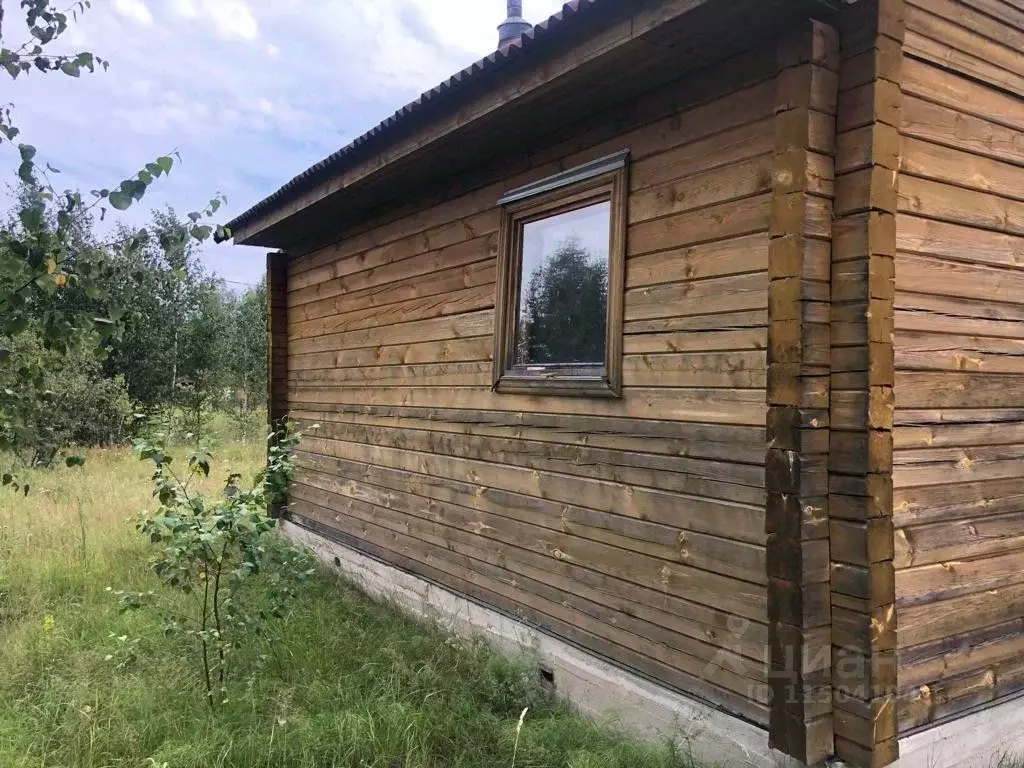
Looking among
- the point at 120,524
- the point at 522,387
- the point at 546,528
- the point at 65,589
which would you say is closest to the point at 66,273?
the point at 522,387

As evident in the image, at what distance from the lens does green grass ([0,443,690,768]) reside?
11.0 ft

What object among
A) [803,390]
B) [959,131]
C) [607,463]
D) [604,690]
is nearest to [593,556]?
[607,463]

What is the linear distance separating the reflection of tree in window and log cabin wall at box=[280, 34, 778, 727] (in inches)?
9.3

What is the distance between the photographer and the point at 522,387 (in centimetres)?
424

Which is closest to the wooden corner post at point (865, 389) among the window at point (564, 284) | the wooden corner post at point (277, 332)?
the window at point (564, 284)

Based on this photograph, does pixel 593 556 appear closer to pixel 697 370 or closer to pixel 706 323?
pixel 697 370

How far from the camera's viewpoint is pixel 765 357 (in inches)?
117

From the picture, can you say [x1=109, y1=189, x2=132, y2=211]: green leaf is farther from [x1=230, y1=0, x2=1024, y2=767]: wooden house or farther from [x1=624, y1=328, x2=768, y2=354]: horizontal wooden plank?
[x1=624, y1=328, x2=768, y2=354]: horizontal wooden plank

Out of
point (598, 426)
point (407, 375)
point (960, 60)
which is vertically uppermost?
point (960, 60)

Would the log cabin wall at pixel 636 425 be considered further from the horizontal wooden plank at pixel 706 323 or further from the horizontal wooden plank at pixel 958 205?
the horizontal wooden plank at pixel 958 205

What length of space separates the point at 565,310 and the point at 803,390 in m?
1.61

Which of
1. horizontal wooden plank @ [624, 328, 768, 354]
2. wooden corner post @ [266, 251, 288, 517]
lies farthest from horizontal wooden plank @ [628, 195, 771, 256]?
wooden corner post @ [266, 251, 288, 517]

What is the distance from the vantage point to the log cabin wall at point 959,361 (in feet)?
9.43

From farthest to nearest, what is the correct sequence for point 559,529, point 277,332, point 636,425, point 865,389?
point 277,332, point 559,529, point 636,425, point 865,389
